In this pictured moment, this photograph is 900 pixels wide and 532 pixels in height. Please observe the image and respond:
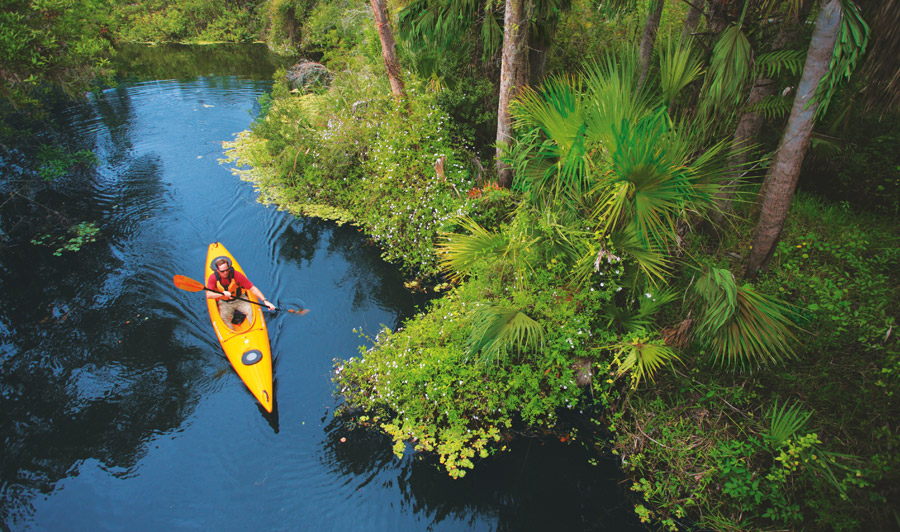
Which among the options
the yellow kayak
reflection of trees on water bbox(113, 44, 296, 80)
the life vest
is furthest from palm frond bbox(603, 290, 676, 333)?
reflection of trees on water bbox(113, 44, 296, 80)

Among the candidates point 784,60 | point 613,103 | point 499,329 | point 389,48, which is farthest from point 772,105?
point 389,48

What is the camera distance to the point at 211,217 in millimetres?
10211

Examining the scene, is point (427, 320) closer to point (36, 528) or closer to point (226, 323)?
point (226, 323)

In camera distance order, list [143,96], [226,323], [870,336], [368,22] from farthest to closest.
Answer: [143,96], [368,22], [226,323], [870,336]

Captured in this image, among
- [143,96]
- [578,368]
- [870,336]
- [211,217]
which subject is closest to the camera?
[870,336]

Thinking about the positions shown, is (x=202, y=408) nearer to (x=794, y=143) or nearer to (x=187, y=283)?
(x=187, y=283)

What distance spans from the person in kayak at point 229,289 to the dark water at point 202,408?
47cm

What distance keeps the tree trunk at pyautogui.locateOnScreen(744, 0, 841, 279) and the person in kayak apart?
702 cm

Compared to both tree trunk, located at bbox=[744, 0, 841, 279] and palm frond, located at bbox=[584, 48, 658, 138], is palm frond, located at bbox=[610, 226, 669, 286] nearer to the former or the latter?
palm frond, located at bbox=[584, 48, 658, 138]

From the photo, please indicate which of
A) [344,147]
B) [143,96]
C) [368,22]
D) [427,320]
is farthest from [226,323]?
[143,96]

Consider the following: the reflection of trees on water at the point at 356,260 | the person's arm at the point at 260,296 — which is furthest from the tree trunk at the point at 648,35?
the person's arm at the point at 260,296

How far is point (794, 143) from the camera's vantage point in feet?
14.3

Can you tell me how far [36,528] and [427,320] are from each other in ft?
16.6

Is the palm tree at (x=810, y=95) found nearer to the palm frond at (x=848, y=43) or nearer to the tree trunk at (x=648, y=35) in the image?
the palm frond at (x=848, y=43)
